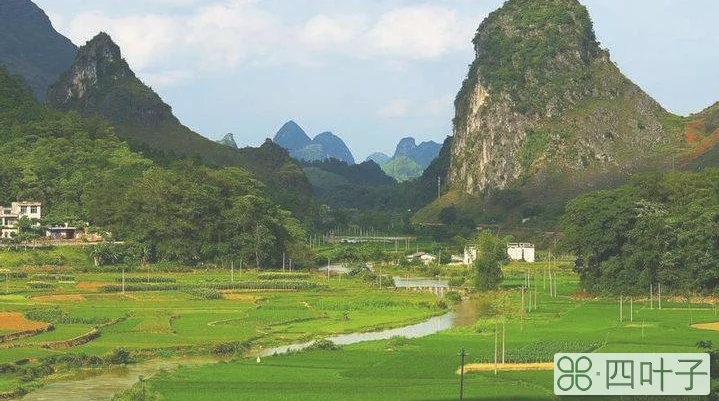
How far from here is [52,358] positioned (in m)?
44.8

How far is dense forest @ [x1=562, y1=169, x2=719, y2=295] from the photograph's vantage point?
7369 cm

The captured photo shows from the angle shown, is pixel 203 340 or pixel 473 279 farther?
pixel 473 279

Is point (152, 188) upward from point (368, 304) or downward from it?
upward

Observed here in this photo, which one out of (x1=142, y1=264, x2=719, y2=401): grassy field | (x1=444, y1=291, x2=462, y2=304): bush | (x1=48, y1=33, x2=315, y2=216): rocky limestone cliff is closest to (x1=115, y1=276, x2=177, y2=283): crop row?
(x1=444, y1=291, x2=462, y2=304): bush

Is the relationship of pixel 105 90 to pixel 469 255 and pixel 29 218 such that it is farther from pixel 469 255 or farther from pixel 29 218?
pixel 469 255

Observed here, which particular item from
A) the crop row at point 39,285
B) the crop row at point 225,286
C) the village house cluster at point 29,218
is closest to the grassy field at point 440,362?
the crop row at point 225,286

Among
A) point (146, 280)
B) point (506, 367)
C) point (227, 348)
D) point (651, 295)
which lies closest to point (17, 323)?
point (227, 348)

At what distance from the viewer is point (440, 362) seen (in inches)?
1752

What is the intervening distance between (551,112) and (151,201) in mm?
81329

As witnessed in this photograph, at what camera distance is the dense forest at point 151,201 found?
9762 cm

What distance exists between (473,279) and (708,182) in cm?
1930

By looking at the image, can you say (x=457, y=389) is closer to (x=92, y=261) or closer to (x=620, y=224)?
(x=620, y=224)

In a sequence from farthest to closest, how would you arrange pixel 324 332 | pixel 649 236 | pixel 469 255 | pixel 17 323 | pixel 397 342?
1. pixel 469 255
2. pixel 649 236
3. pixel 324 332
4. pixel 17 323
5. pixel 397 342

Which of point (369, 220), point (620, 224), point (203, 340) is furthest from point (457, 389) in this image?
point (369, 220)
